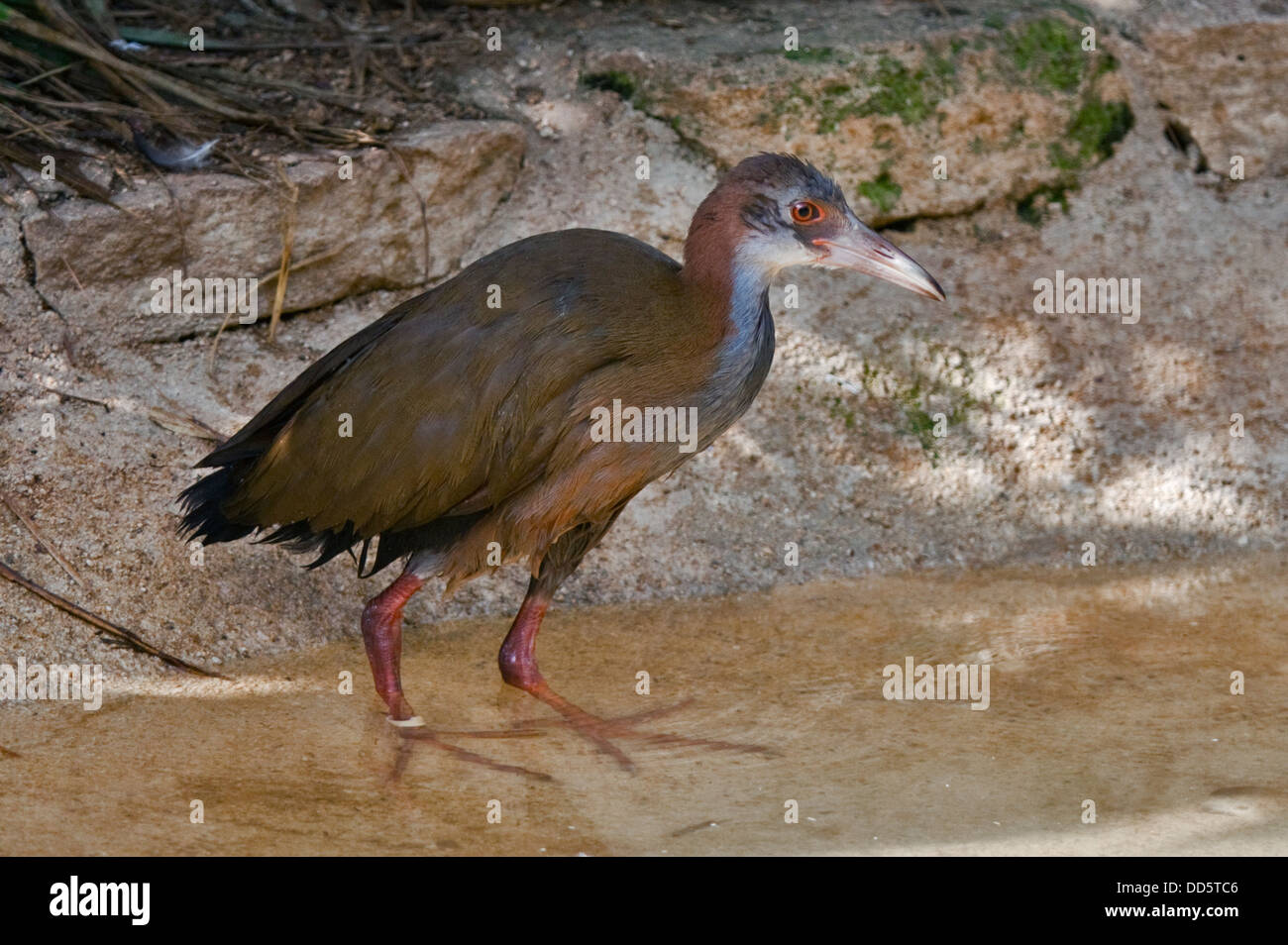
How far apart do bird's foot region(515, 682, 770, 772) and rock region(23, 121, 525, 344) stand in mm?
2079

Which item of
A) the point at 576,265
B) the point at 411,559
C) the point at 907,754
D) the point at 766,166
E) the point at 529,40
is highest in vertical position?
the point at 529,40

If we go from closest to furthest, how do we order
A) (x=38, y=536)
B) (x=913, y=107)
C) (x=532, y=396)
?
(x=532, y=396) < (x=38, y=536) < (x=913, y=107)

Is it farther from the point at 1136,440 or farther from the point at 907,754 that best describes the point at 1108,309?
the point at 907,754


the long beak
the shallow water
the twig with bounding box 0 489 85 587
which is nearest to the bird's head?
the long beak

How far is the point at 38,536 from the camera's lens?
16.5ft

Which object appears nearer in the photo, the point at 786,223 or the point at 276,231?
the point at 786,223

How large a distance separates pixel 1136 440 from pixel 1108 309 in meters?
0.62

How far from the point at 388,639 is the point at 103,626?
0.95 meters

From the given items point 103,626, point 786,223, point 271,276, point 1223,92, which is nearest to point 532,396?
point 786,223

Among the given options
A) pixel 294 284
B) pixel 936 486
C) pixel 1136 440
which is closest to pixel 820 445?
pixel 936 486

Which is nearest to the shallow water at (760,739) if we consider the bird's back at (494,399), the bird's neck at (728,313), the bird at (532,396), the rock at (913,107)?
the bird at (532,396)

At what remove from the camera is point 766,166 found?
4.54 meters

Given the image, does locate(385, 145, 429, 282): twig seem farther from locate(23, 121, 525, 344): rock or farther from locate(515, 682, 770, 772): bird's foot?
locate(515, 682, 770, 772): bird's foot

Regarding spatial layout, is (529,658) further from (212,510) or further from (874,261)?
(874,261)
